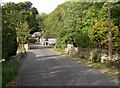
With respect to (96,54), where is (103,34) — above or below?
above

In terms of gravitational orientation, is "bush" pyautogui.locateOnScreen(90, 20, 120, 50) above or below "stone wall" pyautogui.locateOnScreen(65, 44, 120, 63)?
above

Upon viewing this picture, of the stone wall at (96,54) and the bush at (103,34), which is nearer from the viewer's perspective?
the stone wall at (96,54)

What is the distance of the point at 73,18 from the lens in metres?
37.5

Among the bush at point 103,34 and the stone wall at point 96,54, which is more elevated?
the bush at point 103,34

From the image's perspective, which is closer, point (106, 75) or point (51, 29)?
point (106, 75)

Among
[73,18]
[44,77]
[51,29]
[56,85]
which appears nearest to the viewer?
[56,85]

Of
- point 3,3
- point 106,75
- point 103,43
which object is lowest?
point 106,75

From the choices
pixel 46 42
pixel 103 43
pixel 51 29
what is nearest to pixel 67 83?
pixel 103 43

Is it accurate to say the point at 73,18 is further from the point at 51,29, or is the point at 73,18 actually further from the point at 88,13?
the point at 51,29

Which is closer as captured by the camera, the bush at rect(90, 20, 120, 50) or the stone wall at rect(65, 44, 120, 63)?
the stone wall at rect(65, 44, 120, 63)

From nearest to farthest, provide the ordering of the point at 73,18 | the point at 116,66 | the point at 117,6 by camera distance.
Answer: the point at 116,66 → the point at 117,6 → the point at 73,18

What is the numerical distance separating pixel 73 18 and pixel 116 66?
18780 millimetres

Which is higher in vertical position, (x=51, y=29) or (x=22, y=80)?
(x=51, y=29)

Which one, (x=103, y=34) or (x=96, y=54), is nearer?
(x=96, y=54)
